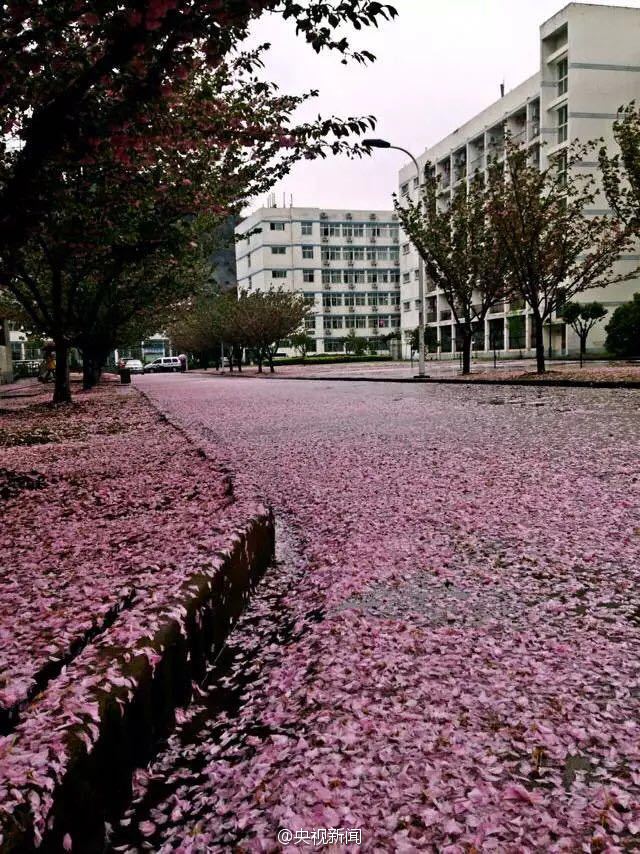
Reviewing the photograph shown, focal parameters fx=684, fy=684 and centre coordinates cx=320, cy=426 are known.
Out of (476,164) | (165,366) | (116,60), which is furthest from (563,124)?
(116,60)

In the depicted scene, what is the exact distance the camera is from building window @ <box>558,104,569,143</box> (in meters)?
49.7

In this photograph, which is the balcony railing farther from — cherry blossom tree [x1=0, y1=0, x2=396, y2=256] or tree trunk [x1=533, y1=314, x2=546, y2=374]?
cherry blossom tree [x1=0, y1=0, x2=396, y2=256]

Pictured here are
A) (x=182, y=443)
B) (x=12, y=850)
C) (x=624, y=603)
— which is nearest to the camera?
(x=12, y=850)

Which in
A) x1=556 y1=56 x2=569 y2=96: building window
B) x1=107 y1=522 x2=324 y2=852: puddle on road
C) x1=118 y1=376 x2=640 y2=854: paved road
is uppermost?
x1=556 y1=56 x2=569 y2=96: building window

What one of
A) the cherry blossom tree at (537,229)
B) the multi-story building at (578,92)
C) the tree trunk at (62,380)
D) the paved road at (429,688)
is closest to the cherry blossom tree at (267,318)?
the multi-story building at (578,92)

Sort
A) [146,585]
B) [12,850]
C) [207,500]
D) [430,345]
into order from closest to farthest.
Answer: [12,850]
[146,585]
[207,500]
[430,345]

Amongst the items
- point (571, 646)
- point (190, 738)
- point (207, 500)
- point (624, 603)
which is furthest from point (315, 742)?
point (207, 500)

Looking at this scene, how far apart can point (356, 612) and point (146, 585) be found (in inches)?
33.0

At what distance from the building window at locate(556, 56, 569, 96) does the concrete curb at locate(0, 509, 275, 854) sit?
5538cm

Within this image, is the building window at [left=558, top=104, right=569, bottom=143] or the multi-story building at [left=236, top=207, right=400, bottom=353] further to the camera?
the multi-story building at [left=236, top=207, right=400, bottom=353]

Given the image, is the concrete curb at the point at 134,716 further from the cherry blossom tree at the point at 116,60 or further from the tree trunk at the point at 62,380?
the tree trunk at the point at 62,380

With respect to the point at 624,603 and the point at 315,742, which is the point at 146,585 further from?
the point at 624,603

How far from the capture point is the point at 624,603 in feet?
9.05

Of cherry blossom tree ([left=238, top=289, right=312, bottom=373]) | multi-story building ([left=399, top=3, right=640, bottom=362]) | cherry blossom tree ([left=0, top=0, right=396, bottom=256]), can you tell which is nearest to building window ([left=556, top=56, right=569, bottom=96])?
multi-story building ([left=399, top=3, right=640, bottom=362])
